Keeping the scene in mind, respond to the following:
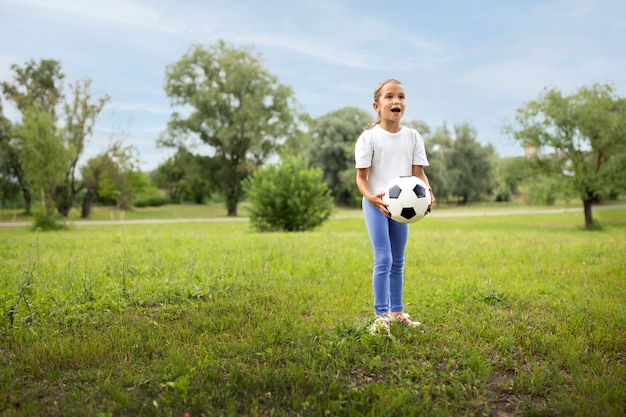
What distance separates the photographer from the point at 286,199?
1930 cm

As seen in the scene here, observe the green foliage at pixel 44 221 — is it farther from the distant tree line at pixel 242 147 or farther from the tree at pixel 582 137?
the tree at pixel 582 137

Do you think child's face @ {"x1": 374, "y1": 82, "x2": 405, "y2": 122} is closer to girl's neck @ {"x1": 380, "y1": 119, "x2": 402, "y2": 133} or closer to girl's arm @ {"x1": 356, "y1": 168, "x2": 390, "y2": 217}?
girl's neck @ {"x1": 380, "y1": 119, "x2": 402, "y2": 133}

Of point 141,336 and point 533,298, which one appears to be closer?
point 141,336

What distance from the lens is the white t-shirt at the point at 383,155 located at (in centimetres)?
→ 434

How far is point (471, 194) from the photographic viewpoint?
5947cm

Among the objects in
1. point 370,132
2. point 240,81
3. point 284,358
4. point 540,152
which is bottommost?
point 284,358

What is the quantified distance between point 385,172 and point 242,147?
36.3m

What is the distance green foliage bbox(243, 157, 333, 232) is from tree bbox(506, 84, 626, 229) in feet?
40.3

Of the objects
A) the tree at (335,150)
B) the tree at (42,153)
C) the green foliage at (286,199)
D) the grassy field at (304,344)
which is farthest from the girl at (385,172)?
the tree at (335,150)

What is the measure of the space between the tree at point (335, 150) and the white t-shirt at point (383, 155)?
47.1 metres

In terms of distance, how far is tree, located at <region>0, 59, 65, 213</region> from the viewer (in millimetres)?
36406

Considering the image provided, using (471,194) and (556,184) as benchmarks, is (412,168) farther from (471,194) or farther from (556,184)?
(471,194)

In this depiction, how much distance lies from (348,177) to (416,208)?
45991 millimetres

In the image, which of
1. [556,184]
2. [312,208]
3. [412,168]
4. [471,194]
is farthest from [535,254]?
[471,194]
